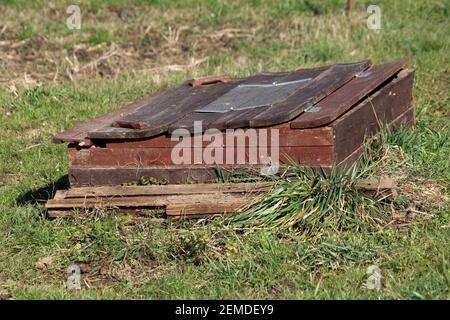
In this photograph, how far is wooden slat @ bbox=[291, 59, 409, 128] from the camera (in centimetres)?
635

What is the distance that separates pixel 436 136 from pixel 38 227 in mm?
3578

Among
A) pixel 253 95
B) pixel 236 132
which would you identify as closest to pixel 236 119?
pixel 236 132

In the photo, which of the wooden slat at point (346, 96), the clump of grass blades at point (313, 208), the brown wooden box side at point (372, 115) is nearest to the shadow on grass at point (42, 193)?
the clump of grass blades at point (313, 208)

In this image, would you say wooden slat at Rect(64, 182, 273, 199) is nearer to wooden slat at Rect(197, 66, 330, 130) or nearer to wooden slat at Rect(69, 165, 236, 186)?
wooden slat at Rect(69, 165, 236, 186)

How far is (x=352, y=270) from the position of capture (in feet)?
18.0

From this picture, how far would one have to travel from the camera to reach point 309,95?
6973 millimetres

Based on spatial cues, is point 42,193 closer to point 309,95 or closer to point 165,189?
point 165,189

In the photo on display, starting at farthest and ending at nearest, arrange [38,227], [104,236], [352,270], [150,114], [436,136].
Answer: [436,136] → [150,114] → [38,227] → [104,236] → [352,270]

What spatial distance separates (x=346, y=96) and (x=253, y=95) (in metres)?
0.92

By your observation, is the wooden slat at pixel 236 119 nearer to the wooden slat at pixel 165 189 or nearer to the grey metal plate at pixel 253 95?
the grey metal plate at pixel 253 95

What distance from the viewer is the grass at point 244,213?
5.58 meters

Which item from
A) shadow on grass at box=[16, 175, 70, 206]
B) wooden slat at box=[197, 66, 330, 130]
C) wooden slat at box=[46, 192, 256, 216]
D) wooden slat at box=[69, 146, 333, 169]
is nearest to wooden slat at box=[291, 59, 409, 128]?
wooden slat at box=[69, 146, 333, 169]
